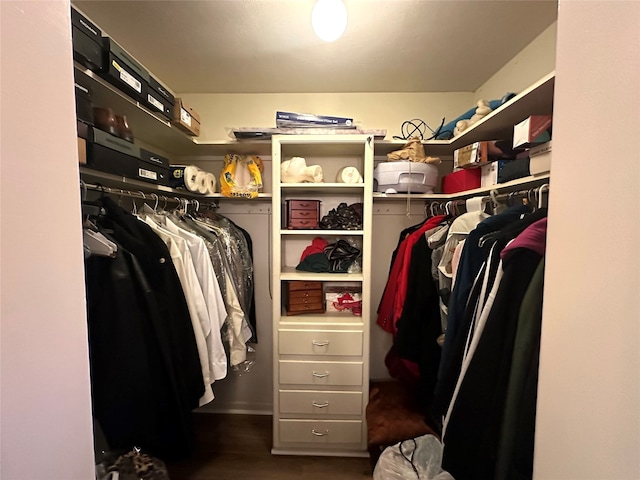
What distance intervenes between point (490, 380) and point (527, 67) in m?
1.48

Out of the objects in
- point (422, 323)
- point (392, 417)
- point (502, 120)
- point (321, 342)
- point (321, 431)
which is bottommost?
point (321, 431)

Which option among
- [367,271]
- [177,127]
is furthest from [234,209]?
[367,271]

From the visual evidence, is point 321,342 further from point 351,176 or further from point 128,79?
point 128,79

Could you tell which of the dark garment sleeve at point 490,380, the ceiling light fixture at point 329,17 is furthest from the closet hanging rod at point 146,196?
the dark garment sleeve at point 490,380

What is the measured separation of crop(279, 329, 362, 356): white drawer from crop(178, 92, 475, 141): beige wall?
4.19 feet

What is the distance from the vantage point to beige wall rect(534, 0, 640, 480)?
1.30 feet

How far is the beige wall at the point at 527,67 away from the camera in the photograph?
4.48 feet

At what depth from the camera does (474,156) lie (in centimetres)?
143

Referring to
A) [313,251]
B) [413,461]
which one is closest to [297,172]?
[313,251]

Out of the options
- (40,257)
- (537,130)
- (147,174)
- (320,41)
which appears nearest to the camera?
(40,257)

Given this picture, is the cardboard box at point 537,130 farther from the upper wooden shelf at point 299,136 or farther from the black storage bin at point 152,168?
the black storage bin at point 152,168

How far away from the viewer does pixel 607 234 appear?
1.40ft

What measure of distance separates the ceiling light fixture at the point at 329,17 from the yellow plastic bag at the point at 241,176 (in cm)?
91

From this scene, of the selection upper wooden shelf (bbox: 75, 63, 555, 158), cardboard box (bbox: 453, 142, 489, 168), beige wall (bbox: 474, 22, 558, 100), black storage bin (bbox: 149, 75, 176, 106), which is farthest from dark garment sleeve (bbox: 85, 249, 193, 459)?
beige wall (bbox: 474, 22, 558, 100)
